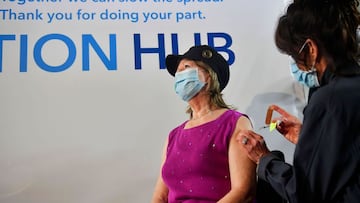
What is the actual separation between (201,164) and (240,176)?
14 centimetres

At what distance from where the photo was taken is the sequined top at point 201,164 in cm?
154

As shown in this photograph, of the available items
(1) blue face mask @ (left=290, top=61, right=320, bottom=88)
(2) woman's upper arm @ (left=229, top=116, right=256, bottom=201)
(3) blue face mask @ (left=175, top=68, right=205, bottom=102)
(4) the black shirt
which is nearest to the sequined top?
(2) woman's upper arm @ (left=229, top=116, right=256, bottom=201)

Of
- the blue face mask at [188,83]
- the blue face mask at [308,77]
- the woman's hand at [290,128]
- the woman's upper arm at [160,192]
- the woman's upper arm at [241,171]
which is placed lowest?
the woman's upper arm at [160,192]

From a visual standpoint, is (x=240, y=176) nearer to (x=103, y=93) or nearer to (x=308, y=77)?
(x=308, y=77)

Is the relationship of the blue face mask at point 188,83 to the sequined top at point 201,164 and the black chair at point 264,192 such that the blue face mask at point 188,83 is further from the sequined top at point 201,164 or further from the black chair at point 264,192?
the black chair at point 264,192

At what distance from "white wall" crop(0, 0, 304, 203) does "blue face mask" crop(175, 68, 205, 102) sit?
115 mm

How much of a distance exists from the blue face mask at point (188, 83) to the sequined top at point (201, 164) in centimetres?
14

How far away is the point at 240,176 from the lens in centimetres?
154

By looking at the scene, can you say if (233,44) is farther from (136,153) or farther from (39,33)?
(39,33)

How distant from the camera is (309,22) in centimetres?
121

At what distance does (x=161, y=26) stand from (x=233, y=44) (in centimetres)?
32

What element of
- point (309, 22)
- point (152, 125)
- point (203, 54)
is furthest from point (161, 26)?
point (309, 22)

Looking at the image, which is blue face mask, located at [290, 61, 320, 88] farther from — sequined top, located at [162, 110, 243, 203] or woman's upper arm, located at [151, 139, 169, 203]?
woman's upper arm, located at [151, 139, 169, 203]

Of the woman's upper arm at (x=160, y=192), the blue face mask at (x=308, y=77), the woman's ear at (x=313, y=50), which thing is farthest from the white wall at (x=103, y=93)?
the woman's ear at (x=313, y=50)
